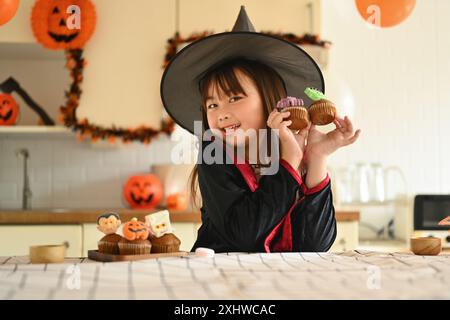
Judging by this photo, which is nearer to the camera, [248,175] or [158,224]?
[158,224]

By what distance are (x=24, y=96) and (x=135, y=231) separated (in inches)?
87.9

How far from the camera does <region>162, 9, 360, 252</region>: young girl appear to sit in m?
1.16

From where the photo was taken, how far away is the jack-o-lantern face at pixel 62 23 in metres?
2.80

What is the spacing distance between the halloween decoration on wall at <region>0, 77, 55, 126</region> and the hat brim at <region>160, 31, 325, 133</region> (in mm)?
1709

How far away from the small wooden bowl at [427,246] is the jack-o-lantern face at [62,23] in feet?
7.01

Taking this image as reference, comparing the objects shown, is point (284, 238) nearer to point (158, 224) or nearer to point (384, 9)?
point (158, 224)

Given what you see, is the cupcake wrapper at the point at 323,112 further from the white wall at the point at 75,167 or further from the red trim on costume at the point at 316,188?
the white wall at the point at 75,167

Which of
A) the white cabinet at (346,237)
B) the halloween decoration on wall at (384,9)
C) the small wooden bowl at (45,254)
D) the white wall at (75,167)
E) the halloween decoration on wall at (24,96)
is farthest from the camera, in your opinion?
the white wall at (75,167)

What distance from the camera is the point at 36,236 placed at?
256cm

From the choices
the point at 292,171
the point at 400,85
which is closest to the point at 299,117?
the point at 292,171

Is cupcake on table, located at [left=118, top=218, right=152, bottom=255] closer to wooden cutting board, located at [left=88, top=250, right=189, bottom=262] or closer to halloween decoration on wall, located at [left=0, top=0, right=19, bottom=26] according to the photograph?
wooden cutting board, located at [left=88, top=250, right=189, bottom=262]

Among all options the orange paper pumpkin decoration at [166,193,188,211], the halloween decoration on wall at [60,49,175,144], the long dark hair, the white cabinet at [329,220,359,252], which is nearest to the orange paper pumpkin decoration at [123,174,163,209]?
the orange paper pumpkin decoration at [166,193,188,211]

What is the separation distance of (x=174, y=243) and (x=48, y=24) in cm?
204

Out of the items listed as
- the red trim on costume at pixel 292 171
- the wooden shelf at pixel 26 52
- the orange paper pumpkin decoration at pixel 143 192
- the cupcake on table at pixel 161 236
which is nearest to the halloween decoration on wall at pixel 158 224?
the cupcake on table at pixel 161 236
